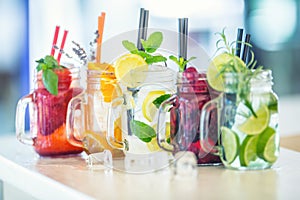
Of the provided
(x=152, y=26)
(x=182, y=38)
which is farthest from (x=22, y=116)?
(x=152, y=26)

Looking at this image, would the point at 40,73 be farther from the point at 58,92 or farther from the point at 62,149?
the point at 62,149

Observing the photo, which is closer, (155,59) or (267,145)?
(267,145)

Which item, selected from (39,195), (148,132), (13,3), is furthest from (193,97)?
(13,3)

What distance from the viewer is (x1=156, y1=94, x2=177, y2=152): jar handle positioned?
3.94 feet

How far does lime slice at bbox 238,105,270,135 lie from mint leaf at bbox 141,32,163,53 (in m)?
0.26

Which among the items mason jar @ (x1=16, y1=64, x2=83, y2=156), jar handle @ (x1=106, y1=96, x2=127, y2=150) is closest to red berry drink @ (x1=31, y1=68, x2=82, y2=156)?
mason jar @ (x1=16, y1=64, x2=83, y2=156)

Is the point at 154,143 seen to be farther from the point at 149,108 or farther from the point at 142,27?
the point at 142,27

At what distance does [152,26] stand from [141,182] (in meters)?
2.04

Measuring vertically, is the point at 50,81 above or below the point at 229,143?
above

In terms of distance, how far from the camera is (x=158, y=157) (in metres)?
1.25

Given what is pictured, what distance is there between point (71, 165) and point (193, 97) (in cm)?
28

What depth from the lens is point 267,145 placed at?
45.2 inches

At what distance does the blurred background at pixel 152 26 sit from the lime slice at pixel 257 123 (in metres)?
1.62

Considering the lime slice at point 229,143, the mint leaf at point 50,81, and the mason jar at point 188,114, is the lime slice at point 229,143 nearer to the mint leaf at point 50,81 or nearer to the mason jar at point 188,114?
the mason jar at point 188,114
